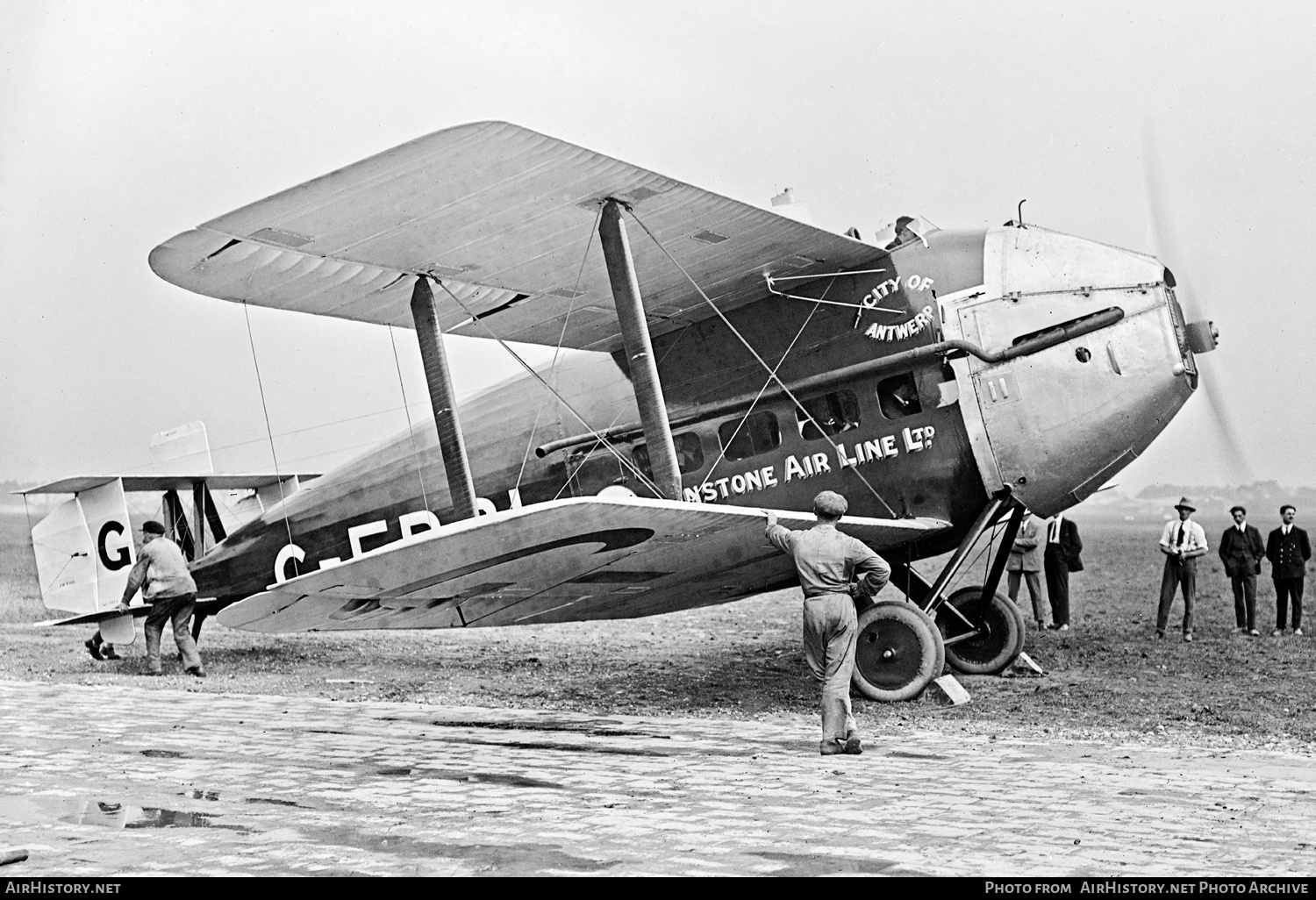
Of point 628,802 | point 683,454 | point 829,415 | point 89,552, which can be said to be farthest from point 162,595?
point 628,802

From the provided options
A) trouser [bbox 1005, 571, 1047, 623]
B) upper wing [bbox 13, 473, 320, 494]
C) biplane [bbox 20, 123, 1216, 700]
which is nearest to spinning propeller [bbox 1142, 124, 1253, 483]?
biplane [bbox 20, 123, 1216, 700]

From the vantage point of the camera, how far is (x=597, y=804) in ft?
17.9

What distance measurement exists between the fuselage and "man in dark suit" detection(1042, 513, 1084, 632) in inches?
222

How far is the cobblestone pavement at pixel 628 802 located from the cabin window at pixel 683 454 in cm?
244

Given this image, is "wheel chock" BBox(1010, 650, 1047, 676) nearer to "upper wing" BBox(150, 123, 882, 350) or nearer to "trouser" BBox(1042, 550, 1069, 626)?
"upper wing" BBox(150, 123, 882, 350)

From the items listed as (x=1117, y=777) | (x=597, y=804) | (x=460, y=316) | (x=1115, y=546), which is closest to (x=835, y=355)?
(x=460, y=316)

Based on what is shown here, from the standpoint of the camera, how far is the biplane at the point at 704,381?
26.1 feet

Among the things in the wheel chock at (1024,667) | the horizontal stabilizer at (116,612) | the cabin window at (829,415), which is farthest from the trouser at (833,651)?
the horizontal stabilizer at (116,612)

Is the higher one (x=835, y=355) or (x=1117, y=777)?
(x=835, y=355)

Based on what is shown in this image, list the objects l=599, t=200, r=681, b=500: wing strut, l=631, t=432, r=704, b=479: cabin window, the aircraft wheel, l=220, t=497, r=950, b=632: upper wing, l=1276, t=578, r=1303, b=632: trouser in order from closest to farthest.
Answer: l=220, t=497, r=950, b=632: upper wing, l=599, t=200, r=681, b=500: wing strut, the aircraft wheel, l=631, t=432, r=704, b=479: cabin window, l=1276, t=578, r=1303, b=632: trouser

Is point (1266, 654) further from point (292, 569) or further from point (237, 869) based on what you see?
point (237, 869)

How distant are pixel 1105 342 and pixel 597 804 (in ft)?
18.5

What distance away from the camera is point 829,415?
32.3 ft

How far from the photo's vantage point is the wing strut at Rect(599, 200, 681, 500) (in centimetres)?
828
